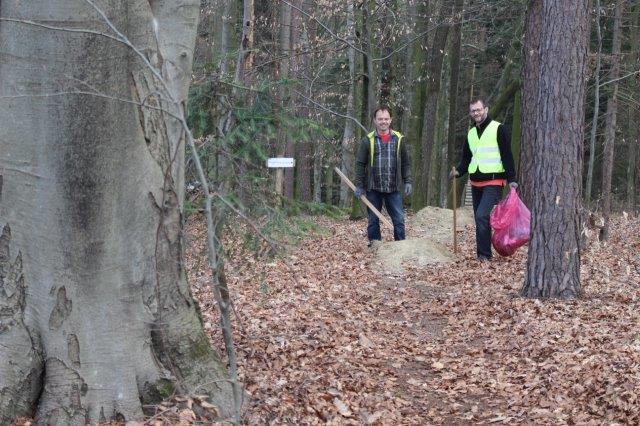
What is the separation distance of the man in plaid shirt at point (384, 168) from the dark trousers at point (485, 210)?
4.20 ft

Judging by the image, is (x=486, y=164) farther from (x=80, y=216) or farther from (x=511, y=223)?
(x=80, y=216)

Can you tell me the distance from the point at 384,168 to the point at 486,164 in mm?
1816

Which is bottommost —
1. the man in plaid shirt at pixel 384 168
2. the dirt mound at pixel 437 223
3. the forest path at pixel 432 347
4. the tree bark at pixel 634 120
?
the forest path at pixel 432 347

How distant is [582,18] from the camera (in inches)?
298

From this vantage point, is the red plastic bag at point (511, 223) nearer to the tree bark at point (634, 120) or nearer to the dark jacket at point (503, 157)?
the dark jacket at point (503, 157)

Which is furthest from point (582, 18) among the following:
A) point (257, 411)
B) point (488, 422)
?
point (257, 411)

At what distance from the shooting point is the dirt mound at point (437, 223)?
1389 cm

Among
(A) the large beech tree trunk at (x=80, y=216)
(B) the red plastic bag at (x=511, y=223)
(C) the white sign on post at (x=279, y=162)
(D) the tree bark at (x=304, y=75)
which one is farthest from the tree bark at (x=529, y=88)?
(A) the large beech tree trunk at (x=80, y=216)

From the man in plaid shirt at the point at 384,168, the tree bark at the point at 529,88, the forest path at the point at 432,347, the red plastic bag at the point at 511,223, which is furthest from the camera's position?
the man in plaid shirt at the point at 384,168

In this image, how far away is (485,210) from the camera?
1027cm

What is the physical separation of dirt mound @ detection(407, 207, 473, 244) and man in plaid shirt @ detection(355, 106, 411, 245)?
185cm

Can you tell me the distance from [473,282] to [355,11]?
9.08 meters

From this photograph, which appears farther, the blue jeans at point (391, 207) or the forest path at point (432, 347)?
the blue jeans at point (391, 207)

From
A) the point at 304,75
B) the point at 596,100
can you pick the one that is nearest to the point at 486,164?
the point at 596,100
